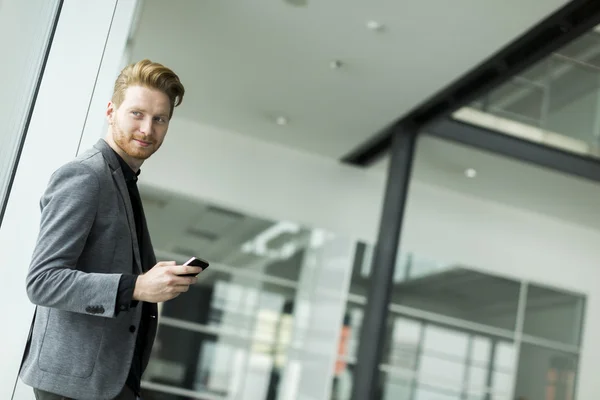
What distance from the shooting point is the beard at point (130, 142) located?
73.4 inches

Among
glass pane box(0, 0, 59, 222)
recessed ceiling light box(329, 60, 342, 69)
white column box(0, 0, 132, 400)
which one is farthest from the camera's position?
recessed ceiling light box(329, 60, 342, 69)

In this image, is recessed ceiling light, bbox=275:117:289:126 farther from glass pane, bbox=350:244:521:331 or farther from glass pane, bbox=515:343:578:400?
glass pane, bbox=515:343:578:400

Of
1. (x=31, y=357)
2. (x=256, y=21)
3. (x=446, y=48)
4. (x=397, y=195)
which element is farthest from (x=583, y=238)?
(x=31, y=357)

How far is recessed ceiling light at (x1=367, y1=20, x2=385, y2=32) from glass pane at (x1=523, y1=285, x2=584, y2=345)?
527 cm

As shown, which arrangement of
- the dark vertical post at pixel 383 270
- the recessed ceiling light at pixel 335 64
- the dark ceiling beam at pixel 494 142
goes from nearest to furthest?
the recessed ceiling light at pixel 335 64
the dark vertical post at pixel 383 270
the dark ceiling beam at pixel 494 142

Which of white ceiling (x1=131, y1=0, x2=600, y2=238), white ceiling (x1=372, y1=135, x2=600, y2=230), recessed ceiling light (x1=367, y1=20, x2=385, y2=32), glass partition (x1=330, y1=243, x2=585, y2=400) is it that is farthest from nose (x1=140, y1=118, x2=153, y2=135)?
glass partition (x1=330, y1=243, x2=585, y2=400)

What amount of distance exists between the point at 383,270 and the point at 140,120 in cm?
587

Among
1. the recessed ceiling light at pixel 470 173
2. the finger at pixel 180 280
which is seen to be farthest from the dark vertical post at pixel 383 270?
the finger at pixel 180 280

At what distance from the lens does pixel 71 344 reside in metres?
1.73

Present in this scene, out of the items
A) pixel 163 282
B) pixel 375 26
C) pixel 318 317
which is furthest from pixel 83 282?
pixel 318 317

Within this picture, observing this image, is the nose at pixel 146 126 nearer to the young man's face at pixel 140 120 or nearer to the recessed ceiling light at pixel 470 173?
the young man's face at pixel 140 120

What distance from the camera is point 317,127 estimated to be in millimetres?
8383

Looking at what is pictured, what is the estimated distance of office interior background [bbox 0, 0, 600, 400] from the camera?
20.1 ft

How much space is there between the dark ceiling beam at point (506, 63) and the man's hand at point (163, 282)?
4150mm
